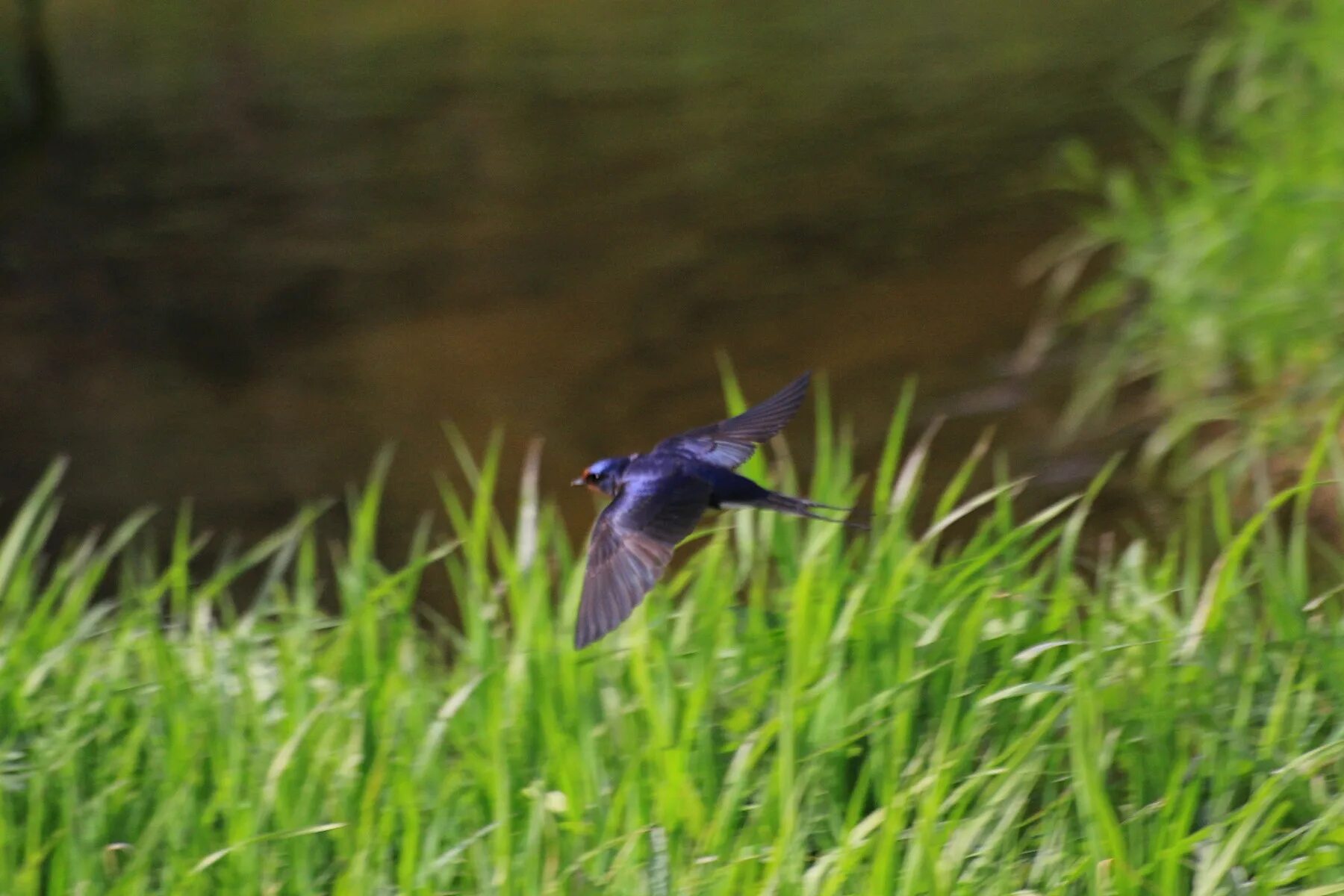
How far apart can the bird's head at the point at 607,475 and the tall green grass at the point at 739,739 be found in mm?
253

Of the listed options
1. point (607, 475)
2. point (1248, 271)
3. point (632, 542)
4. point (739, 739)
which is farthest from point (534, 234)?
point (632, 542)

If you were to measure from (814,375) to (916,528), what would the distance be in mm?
920

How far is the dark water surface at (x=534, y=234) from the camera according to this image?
385cm

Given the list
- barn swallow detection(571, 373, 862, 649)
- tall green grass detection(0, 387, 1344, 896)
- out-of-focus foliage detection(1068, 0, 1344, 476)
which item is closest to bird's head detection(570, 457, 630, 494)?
barn swallow detection(571, 373, 862, 649)

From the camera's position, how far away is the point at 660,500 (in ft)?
4.36

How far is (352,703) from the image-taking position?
178 centimetres

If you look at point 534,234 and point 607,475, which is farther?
point 534,234

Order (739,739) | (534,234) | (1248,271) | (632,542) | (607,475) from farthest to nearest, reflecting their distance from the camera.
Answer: (534,234)
(1248,271)
(739,739)
(607,475)
(632,542)

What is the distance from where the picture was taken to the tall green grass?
1422mm

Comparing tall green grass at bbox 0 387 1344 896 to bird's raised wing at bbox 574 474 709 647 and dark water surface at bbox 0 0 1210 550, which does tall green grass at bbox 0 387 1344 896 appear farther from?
dark water surface at bbox 0 0 1210 550

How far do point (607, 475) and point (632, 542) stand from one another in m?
0.14

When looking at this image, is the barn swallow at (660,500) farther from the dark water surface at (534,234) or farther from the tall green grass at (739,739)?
the dark water surface at (534,234)

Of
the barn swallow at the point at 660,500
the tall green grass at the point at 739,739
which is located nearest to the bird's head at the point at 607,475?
the barn swallow at the point at 660,500

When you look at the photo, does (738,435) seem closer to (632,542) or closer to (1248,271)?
(632,542)
